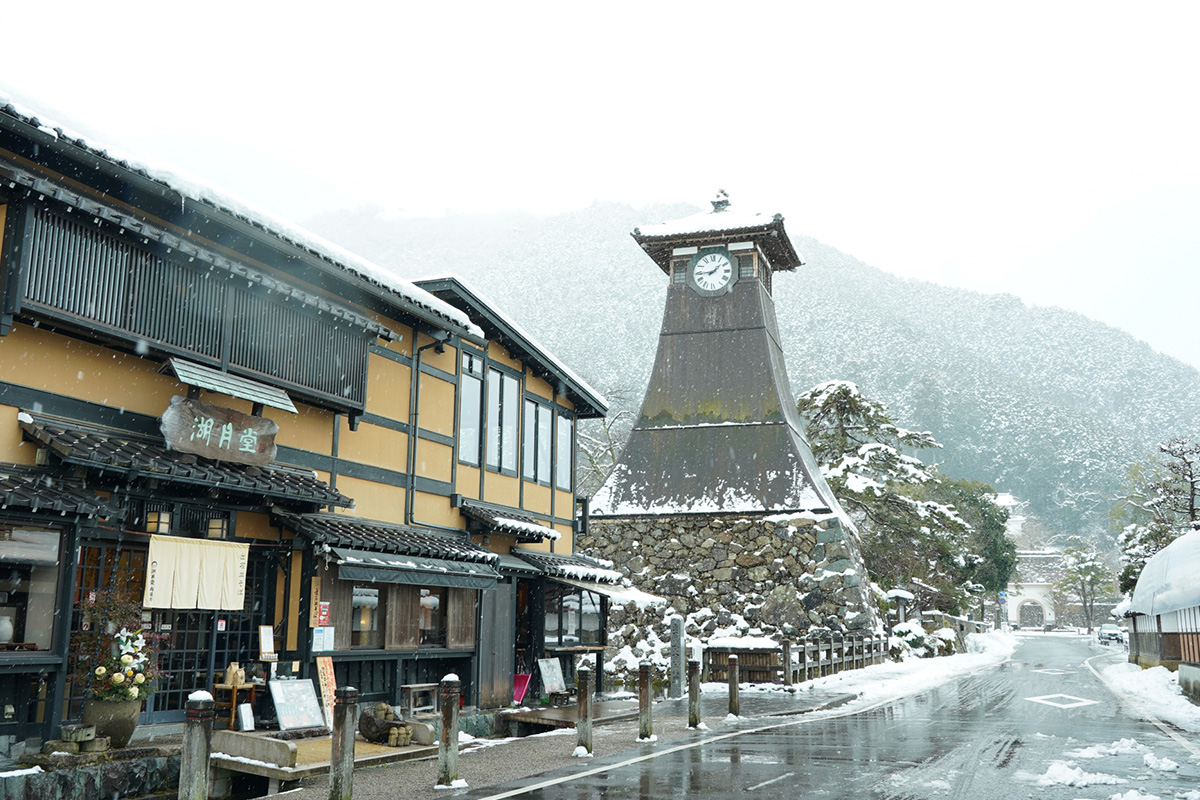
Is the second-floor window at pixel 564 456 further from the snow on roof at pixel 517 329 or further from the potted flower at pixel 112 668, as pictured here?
the potted flower at pixel 112 668

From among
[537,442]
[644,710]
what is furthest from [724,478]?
[644,710]

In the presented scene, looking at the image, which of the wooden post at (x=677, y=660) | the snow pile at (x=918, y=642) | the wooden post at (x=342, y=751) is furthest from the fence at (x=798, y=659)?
the wooden post at (x=342, y=751)

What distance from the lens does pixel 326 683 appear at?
481 inches

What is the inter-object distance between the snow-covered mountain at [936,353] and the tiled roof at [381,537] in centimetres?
7028

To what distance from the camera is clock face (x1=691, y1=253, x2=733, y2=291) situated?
3222 centimetres

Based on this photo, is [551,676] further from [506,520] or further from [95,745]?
[95,745]

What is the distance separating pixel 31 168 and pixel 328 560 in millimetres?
5641

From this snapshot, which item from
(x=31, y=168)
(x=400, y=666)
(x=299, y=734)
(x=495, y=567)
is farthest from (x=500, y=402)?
(x=31, y=168)

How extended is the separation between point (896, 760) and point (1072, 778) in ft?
6.92

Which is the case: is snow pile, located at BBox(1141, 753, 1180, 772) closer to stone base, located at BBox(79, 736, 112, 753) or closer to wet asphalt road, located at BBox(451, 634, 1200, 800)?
wet asphalt road, located at BBox(451, 634, 1200, 800)

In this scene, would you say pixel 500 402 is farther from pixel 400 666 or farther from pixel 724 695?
pixel 724 695

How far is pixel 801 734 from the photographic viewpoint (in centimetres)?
1382

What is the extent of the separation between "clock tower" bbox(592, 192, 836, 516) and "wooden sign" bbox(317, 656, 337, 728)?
59.3 ft

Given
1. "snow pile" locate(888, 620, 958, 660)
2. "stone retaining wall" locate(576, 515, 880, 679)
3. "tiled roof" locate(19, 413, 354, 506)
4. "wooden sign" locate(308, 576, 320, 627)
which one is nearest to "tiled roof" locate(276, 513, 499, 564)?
"tiled roof" locate(19, 413, 354, 506)
